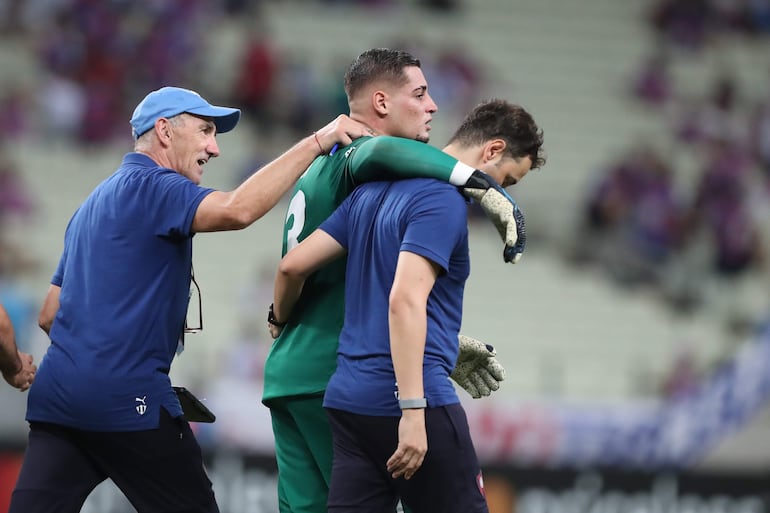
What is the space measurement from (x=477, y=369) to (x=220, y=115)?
129 cm

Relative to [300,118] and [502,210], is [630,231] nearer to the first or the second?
[300,118]

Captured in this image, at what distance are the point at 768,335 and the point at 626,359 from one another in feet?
5.75

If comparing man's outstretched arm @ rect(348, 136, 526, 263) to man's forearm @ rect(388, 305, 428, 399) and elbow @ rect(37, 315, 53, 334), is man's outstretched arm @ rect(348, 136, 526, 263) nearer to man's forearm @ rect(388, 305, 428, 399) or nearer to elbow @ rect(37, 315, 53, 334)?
man's forearm @ rect(388, 305, 428, 399)

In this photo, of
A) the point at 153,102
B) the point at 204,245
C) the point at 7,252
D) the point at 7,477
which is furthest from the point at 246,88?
the point at 153,102

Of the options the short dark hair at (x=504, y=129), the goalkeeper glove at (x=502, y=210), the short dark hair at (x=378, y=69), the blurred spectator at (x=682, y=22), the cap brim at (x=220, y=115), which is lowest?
the goalkeeper glove at (x=502, y=210)

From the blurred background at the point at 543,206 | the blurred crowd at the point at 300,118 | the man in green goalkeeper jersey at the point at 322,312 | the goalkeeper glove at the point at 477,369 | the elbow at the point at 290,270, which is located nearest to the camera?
the elbow at the point at 290,270

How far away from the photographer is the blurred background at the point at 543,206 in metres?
10.3

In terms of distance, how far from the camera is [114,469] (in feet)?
14.3

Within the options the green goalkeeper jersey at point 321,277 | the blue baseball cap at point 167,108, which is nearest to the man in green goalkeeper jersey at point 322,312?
the green goalkeeper jersey at point 321,277

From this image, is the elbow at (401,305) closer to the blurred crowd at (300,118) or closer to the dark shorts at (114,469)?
the dark shorts at (114,469)

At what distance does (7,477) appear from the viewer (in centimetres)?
819

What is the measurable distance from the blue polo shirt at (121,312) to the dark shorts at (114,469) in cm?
6

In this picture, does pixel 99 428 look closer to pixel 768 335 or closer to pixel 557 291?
pixel 768 335

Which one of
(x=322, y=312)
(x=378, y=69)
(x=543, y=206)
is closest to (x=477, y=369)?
(x=322, y=312)
